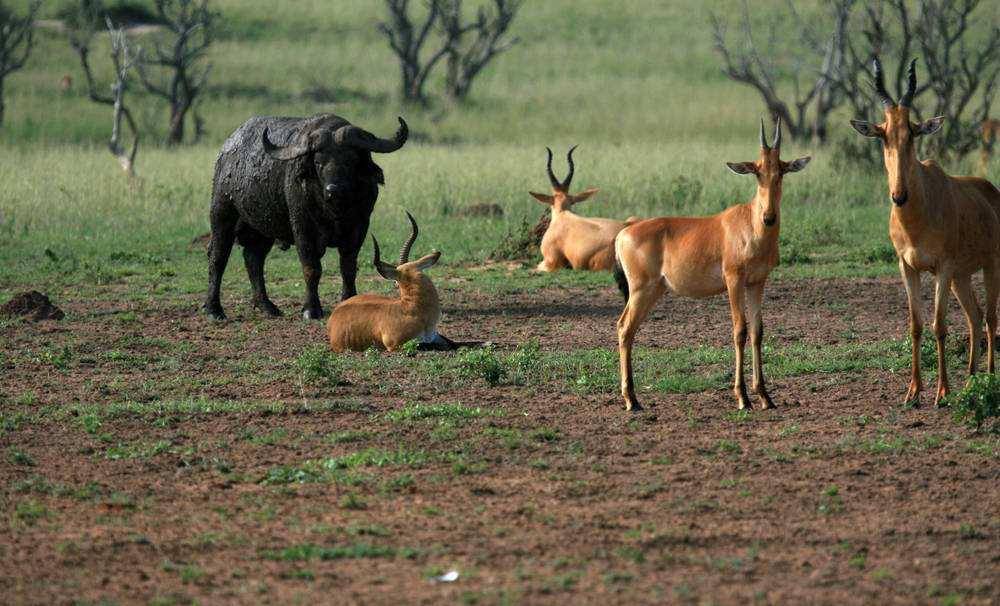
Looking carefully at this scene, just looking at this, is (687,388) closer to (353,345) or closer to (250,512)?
(353,345)

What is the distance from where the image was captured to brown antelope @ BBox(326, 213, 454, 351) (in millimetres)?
11625

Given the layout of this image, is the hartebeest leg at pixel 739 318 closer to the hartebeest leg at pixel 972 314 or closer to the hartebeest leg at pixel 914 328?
the hartebeest leg at pixel 914 328

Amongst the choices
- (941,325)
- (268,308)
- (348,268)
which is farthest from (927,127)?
(268,308)

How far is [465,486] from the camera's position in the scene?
303 inches

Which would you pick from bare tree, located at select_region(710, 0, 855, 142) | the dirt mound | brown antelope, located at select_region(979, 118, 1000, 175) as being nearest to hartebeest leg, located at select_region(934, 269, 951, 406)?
the dirt mound

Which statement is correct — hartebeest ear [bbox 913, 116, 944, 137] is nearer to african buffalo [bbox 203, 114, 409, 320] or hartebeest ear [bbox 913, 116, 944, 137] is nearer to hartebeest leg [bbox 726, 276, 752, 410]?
hartebeest leg [bbox 726, 276, 752, 410]

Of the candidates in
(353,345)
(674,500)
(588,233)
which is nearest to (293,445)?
(674,500)

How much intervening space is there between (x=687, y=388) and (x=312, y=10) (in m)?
50.3

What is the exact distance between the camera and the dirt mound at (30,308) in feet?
44.1

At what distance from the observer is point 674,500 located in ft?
24.0

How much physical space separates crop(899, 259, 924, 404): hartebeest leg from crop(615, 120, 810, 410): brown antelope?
884 mm

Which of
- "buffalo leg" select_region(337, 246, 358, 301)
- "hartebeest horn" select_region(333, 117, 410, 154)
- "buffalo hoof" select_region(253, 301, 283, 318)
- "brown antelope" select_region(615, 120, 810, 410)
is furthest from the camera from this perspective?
"buffalo hoof" select_region(253, 301, 283, 318)

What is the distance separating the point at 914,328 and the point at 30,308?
7613 mm

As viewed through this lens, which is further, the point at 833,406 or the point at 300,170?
the point at 300,170
